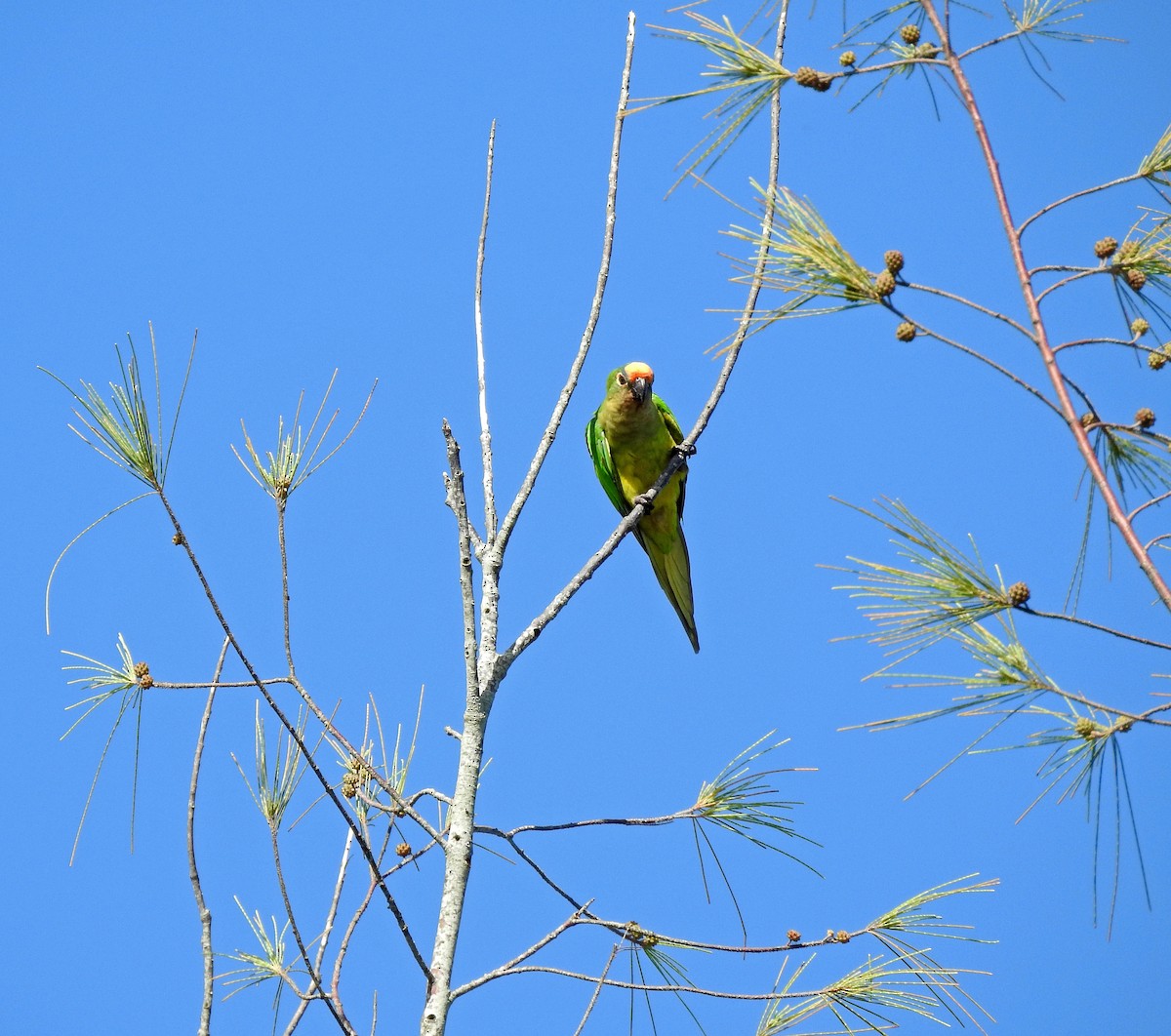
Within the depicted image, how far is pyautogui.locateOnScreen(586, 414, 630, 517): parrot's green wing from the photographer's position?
19.9 ft

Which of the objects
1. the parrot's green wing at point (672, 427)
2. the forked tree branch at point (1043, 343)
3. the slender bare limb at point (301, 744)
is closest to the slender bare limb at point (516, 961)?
the slender bare limb at point (301, 744)

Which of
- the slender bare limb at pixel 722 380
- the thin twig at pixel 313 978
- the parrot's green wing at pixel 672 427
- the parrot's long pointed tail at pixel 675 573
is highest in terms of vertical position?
the parrot's green wing at pixel 672 427

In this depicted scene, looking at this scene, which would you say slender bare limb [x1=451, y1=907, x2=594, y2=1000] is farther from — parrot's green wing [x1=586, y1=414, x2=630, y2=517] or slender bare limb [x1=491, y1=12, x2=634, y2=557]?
parrot's green wing [x1=586, y1=414, x2=630, y2=517]

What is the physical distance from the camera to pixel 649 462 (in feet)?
18.9

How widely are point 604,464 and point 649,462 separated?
0.43 m

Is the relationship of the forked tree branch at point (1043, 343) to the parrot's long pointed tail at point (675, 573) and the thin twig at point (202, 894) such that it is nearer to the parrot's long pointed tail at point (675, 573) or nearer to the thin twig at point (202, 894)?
the thin twig at point (202, 894)

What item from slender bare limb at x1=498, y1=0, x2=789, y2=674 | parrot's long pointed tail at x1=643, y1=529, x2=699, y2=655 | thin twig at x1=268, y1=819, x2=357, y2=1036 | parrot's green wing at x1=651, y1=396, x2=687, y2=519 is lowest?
thin twig at x1=268, y1=819, x2=357, y2=1036

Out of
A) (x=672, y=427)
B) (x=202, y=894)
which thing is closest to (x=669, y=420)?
(x=672, y=427)

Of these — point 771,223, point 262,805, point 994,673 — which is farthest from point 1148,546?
point 262,805

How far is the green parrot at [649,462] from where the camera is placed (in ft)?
18.5

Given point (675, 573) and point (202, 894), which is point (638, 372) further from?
point (202, 894)

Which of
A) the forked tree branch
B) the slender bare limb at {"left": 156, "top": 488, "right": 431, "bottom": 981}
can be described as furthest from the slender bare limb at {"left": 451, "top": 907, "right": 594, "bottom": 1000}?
the forked tree branch

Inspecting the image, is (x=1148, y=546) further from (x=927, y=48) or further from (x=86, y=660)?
(x=86, y=660)

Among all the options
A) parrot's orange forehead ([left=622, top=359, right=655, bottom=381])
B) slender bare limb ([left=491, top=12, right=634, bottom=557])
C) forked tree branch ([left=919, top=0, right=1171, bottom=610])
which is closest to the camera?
forked tree branch ([left=919, top=0, right=1171, bottom=610])
